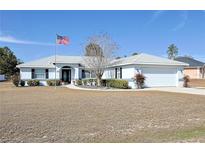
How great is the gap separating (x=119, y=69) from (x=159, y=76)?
5.05m

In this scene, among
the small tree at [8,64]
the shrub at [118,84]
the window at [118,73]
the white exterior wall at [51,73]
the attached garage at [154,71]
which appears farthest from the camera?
the small tree at [8,64]

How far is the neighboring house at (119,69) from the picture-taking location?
26328mm

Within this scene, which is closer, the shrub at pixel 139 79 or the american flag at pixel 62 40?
the shrub at pixel 139 79

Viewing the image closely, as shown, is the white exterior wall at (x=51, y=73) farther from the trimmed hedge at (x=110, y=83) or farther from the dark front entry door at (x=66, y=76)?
the trimmed hedge at (x=110, y=83)

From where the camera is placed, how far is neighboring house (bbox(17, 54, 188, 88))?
2633 cm

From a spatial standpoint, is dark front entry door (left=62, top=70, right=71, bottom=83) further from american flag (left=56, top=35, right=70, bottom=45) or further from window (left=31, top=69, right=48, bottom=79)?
american flag (left=56, top=35, right=70, bottom=45)

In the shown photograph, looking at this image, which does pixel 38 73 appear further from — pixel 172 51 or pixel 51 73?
pixel 172 51

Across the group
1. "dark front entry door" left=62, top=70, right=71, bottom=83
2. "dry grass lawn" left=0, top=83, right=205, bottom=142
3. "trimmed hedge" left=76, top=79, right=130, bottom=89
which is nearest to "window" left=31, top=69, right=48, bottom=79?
"dark front entry door" left=62, top=70, right=71, bottom=83

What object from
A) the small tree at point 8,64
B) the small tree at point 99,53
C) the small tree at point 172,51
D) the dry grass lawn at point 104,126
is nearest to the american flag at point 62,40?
the small tree at point 99,53

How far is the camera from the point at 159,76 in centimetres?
2688

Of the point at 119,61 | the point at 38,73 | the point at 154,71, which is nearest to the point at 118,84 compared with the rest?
the point at 154,71
